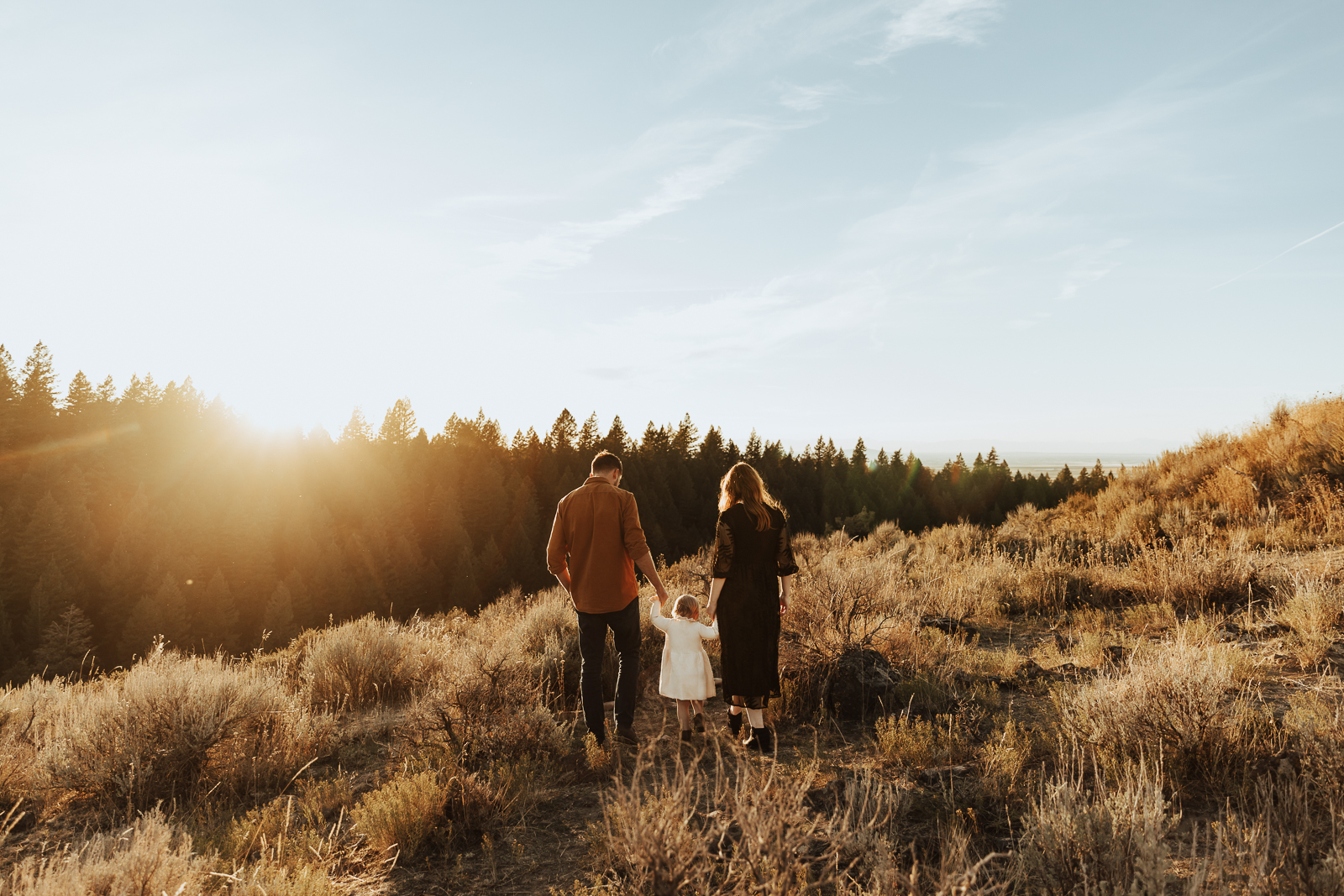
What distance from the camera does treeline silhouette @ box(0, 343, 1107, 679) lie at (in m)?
40.9

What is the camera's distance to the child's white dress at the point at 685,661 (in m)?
4.51

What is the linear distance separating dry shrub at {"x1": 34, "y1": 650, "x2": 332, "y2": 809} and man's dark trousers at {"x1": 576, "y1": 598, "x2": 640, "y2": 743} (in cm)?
226

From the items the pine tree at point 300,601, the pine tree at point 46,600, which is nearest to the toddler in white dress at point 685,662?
the pine tree at point 300,601

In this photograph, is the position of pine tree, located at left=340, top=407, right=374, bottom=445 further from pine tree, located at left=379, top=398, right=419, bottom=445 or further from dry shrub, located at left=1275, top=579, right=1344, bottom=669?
dry shrub, located at left=1275, top=579, right=1344, bottom=669

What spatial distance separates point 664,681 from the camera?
4.60m

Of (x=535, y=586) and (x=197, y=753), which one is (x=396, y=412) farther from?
(x=197, y=753)

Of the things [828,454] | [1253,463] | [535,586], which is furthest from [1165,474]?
[828,454]

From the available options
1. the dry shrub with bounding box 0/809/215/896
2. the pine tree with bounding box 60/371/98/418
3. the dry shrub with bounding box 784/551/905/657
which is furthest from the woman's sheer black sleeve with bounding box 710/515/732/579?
the pine tree with bounding box 60/371/98/418

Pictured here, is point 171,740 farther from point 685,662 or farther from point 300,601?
point 300,601

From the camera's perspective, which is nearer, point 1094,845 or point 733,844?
point 733,844

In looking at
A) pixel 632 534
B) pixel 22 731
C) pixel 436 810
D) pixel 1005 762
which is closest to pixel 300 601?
pixel 22 731

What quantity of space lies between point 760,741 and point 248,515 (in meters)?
56.2

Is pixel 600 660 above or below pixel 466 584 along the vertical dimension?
above

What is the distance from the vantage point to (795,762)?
427 centimetres
